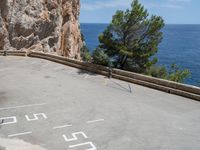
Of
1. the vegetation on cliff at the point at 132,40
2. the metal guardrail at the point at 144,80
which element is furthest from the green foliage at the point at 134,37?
the metal guardrail at the point at 144,80

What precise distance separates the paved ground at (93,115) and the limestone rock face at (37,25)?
15489 mm

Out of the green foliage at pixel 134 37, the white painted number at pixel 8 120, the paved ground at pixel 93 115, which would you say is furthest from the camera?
the green foliage at pixel 134 37

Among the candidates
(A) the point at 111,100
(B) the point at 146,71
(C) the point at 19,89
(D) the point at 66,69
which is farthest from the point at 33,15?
(A) the point at 111,100

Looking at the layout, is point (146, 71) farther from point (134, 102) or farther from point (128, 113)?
point (128, 113)

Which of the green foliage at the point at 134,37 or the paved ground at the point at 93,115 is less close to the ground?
the green foliage at the point at 134,37

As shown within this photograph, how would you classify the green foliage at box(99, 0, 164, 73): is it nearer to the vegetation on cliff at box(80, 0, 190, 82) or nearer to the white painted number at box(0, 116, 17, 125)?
the vegetation on cliff at box(80, 0, 190, 82)

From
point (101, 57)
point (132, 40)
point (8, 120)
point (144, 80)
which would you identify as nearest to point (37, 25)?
point (101, 57)

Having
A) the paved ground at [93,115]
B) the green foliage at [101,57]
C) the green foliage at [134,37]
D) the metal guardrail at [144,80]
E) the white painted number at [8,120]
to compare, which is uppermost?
the green foliage at [134,37]

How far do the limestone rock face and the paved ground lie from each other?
50.8ft

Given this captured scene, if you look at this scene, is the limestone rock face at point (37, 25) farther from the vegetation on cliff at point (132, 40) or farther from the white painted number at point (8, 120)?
the white painted number at point (8, 120)

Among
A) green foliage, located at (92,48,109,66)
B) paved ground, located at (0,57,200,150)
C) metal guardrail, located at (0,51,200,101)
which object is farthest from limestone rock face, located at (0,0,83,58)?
paved ground, located at (0,57,200,150)

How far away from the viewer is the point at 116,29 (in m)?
23.8

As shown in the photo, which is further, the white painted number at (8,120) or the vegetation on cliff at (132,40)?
the vegetation on cliff at (132,40)

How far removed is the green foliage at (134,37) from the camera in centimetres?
2309
